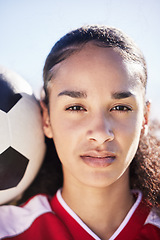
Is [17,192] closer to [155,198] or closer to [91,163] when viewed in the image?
[91,163]

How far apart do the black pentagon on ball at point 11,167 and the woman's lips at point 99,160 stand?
0.40m

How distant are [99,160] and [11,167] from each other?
0.52 meters

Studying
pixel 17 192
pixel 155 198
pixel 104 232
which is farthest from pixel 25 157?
pixel 155 198

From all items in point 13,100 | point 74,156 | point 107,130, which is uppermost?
point 13,100

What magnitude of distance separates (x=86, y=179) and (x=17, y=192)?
0.48 meters

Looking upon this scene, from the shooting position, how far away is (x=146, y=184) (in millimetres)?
1985

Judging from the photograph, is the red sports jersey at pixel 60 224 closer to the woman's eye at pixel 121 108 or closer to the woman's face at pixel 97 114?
the woman's face at pixel 97 114

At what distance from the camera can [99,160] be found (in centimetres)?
162

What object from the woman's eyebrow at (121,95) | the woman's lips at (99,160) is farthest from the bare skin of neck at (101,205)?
the woman's eyebrow at (121,95)

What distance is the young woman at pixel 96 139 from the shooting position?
5.33ft

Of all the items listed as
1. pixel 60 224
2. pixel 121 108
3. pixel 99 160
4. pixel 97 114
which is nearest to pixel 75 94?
pixel 97 114

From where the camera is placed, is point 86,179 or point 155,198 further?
point 155,198

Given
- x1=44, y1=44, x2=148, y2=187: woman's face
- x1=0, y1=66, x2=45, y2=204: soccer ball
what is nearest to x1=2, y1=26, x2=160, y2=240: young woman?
x1=44, y1=44, x2=148, y2=187: woman's face

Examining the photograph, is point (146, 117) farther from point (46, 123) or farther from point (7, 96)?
point (7, 96)
